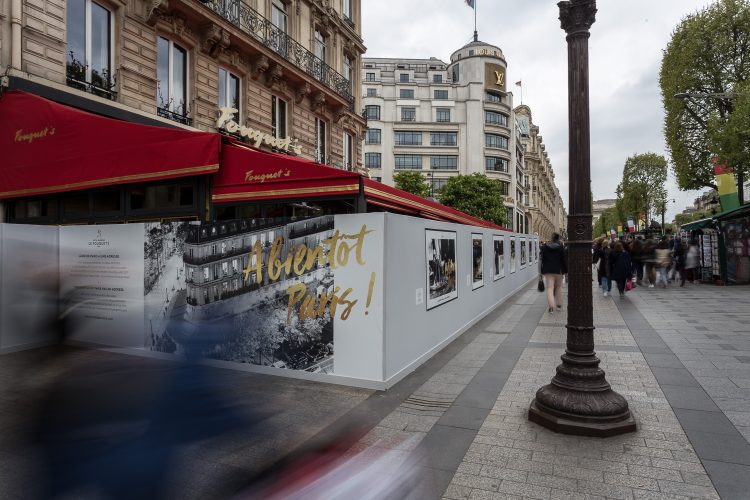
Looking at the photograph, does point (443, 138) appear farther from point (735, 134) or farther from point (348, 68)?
point (735, 134)

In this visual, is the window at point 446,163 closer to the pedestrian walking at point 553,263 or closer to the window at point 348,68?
the window at point 348,68

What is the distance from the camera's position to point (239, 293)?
6.08 meters

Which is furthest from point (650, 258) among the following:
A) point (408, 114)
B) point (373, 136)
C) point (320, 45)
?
point (408, 114)

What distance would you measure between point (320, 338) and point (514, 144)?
69.3 metres

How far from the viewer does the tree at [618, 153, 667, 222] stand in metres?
53.1

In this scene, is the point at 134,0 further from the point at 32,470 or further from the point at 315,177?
the point at 32,470

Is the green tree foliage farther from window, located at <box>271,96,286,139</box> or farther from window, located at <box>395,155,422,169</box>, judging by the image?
window, located at <box>395,155,422,169</box>

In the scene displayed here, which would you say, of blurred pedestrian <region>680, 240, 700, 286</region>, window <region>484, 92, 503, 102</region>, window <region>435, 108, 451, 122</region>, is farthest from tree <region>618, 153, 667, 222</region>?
blurred pedestrian <region>680, 240, 700, 286</region>

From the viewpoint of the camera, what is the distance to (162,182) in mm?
8055

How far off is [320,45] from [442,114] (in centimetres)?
5068

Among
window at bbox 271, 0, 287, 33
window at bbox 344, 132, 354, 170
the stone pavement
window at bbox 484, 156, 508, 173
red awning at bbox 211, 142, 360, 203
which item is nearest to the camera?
the stone pavement

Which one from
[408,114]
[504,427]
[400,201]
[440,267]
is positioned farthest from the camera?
[408,114]

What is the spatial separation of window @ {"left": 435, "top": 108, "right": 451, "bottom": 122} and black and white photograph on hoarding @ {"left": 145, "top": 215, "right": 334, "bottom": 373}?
63.9 metres

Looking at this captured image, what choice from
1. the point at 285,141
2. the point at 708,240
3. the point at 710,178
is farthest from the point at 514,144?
the point at 285,141
